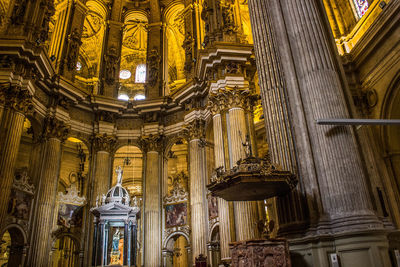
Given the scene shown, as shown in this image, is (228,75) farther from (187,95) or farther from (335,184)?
(335,184)

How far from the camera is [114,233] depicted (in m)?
15.0

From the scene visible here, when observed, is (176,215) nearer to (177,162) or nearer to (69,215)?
(69,215)

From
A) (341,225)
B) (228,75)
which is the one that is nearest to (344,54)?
(228,75)

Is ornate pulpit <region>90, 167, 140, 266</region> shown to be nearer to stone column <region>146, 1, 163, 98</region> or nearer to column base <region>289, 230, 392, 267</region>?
stone column <region>146, 1, 163, 98</region>

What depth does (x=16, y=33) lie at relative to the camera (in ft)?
55.1

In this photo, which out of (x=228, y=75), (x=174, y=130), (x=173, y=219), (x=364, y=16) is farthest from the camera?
(x=174, y=130)

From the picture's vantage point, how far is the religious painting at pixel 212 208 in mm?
16250

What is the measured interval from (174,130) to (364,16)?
11795 millimetres

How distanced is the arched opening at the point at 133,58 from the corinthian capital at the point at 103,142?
5493 millimetres

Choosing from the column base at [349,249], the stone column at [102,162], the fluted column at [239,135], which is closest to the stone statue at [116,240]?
the stone column at [102,162]

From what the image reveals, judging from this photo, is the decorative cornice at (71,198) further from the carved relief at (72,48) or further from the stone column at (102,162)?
the carved relief at (72,48)

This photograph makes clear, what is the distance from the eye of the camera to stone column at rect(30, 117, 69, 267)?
1584 cm

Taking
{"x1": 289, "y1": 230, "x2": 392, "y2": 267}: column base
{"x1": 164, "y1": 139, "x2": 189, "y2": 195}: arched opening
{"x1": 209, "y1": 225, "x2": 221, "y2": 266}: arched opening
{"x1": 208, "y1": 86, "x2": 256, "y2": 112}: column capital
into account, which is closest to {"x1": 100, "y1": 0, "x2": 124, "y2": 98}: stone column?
{"x1": 164, "y1": 139, "x2": 189, "y2": 195}: arched opening

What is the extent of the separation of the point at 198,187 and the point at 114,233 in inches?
192
